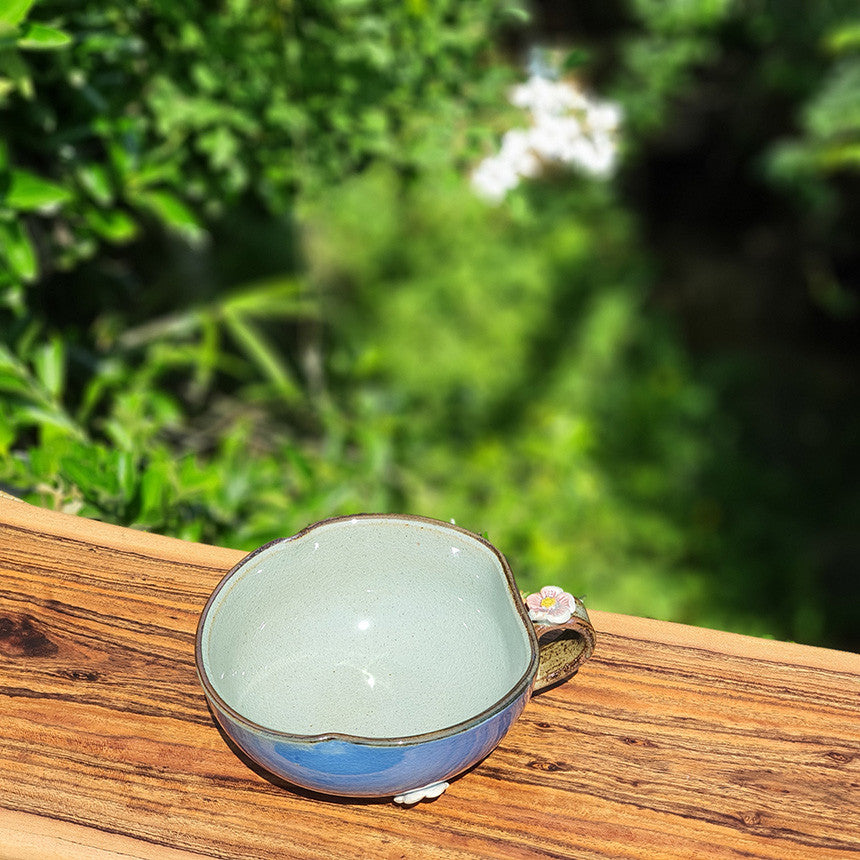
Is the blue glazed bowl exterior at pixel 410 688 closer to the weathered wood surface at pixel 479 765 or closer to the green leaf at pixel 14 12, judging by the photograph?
the weathered wood surface at pixel 479 765

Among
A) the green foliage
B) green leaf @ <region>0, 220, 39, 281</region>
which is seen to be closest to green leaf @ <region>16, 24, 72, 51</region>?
the green foliage

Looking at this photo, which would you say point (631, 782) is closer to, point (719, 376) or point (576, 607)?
point (576, 607)

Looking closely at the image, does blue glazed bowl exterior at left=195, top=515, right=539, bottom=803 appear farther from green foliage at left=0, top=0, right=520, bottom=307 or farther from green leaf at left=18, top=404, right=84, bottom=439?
green foliage at left=0, top=0, right=520, bottom=307

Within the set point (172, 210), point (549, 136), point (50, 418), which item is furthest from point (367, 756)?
point (549, 136)

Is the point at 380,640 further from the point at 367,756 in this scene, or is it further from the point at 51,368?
the point at 51,368

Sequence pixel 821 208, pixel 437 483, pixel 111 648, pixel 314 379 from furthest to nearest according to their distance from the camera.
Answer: pixel 821 208
pixel 437 483
pixel 314 379
pixel 111 648

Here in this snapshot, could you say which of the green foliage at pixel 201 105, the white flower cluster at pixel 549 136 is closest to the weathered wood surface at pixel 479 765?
the green foliage at pixel 201 105

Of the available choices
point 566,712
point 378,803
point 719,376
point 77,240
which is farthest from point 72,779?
point 719,376
